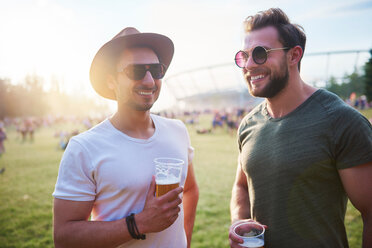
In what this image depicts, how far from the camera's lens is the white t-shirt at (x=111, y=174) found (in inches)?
66.1

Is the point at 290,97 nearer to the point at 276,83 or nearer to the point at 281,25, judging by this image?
the point at 276,83

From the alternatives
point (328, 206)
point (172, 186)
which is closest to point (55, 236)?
point (172, 186)

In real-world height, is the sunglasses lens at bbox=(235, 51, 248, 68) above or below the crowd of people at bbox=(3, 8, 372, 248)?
above

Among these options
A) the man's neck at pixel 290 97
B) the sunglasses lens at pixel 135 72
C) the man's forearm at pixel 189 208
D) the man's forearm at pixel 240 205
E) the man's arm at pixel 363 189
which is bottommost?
the man's forearm at pixel 189 208

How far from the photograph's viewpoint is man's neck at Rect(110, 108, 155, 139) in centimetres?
209

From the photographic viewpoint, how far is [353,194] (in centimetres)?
160

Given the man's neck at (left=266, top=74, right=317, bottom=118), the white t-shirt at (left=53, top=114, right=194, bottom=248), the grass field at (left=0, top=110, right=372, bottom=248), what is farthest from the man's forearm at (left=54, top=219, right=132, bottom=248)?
the grass field at (left=0, top=110, right=372, bottom=248)

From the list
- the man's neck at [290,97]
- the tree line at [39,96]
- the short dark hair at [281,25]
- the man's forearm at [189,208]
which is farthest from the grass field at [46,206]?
the tree line at [39,96]

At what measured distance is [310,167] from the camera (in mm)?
1702

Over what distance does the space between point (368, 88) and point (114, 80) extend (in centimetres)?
4421

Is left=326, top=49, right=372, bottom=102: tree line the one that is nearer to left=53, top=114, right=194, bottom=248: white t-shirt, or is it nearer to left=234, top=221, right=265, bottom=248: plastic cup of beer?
left=234, top=221, right=265, bottom=248: plastic cup of beer

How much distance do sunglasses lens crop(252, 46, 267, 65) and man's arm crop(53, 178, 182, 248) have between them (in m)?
1.39

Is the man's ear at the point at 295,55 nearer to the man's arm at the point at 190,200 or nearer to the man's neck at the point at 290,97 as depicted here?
the man's neck at the point at 290,97

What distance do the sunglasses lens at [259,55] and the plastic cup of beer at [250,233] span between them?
4.76 feet
